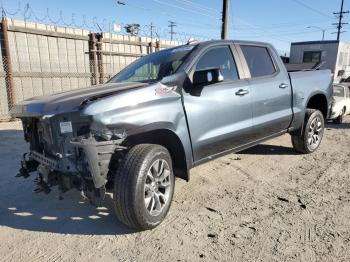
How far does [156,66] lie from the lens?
4363 mm

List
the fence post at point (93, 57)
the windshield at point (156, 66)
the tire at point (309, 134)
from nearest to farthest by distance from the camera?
the windshield at point (156, 66) → the tire at point (309, 134) → the fence post at point (93, 57)

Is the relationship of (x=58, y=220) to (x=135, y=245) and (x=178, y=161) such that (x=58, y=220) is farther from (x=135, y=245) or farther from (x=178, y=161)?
(x=178, y=161)

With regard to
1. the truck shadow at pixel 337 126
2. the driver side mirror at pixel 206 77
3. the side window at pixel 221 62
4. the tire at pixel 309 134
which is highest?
the side window at pixel 221 62

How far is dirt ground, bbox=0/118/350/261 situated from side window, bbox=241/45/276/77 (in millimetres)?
1525

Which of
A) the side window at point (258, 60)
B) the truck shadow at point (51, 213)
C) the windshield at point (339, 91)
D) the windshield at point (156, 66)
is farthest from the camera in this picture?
the windshield at point (339, 91)

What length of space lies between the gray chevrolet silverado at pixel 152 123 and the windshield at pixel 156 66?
0.07 ft

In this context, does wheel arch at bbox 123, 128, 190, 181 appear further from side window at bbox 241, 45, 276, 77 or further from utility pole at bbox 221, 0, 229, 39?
utility pole at bbox 221, 0, 229, 39

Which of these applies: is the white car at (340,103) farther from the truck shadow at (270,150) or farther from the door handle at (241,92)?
the door handle at (241,92)

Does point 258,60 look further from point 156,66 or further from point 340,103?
point 340,103

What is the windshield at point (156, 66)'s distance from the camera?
4016 mm

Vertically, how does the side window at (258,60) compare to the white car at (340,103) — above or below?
above

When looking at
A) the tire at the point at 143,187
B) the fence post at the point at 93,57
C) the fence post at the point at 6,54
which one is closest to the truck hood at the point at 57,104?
the tire at the point at 143,187

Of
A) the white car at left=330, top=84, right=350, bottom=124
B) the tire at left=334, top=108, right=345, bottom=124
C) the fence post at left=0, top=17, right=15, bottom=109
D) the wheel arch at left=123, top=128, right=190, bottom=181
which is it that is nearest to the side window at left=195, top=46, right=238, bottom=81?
the wheel arch at left=123, top=128, right=190, bottom=181

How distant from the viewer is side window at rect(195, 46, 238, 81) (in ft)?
13.8
